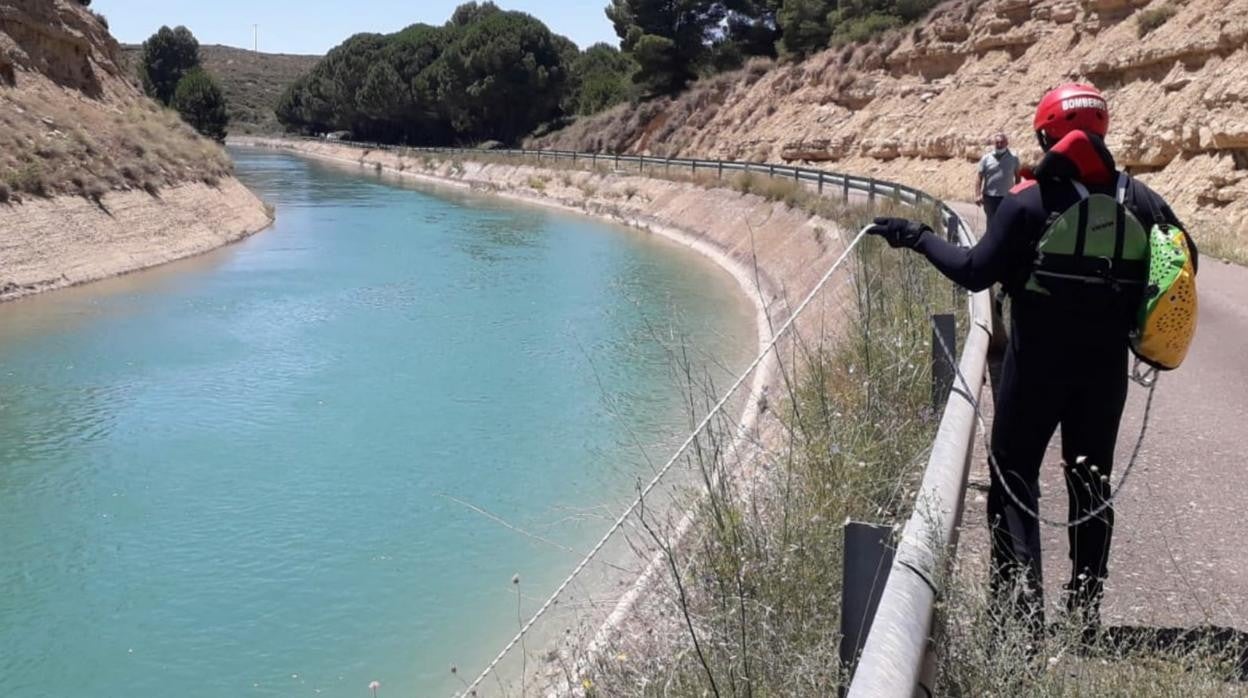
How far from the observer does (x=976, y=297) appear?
633 centimetres

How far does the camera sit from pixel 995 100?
32656 millimetres

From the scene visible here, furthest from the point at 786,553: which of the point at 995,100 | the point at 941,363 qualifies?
the point at 995,100

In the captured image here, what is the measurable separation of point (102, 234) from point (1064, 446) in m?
25.4

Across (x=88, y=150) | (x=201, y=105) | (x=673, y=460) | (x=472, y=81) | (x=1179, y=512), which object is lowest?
(x=1179, y=512)

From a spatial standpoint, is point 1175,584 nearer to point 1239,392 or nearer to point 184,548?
point 1239,392

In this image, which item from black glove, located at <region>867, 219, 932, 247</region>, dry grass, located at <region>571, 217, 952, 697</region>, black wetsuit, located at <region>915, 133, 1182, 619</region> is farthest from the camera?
black glove, located at <region>867, 219, 932, 247</region>

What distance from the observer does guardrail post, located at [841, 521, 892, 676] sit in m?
2.90

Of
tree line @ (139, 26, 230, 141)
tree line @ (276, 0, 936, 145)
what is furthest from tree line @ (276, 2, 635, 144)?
tree line @ (139, 26, 230, 141)

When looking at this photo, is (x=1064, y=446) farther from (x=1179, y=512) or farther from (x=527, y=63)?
(x=527, y=63)

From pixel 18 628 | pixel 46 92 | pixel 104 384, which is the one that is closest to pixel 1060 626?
pixel 18 628

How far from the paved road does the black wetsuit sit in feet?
1.52

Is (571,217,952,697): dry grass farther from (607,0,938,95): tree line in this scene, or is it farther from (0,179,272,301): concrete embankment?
(607,0,938,95): tree line

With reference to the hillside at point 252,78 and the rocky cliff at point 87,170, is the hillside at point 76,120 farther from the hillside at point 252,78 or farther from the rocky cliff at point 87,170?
the hillside at point 252,78

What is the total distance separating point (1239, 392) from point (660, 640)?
5.52 metres
